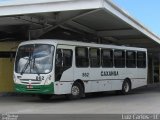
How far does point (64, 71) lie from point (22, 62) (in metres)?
1.96

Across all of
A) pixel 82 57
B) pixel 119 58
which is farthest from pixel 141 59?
pixel 82 57

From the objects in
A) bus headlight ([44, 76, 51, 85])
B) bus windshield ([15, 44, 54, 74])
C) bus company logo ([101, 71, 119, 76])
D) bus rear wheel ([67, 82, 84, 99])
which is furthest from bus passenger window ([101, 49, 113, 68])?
bus headlight ([44, 76, 51, 85])

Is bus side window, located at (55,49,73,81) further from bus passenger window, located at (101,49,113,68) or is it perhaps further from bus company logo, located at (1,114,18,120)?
bus company logo, located at (1,114,18,120)

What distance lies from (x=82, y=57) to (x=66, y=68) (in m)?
1.67

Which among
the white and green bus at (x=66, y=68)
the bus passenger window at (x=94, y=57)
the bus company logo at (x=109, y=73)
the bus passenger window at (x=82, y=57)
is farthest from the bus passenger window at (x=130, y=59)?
the bus passenger window at (x=82, y=57)

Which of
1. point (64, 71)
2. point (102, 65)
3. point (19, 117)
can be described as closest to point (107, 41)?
point (102, 65)

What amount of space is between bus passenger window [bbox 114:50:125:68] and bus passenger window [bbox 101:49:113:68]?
48cm

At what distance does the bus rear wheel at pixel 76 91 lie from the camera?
870 inches

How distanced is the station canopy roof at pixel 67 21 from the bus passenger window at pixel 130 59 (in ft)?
4.89

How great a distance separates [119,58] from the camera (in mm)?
26531

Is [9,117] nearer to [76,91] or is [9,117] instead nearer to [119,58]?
A: [76,91]

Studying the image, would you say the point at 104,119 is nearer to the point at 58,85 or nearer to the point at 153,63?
the point at 58,85

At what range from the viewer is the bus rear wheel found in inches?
870

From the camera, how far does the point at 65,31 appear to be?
3081 cm
